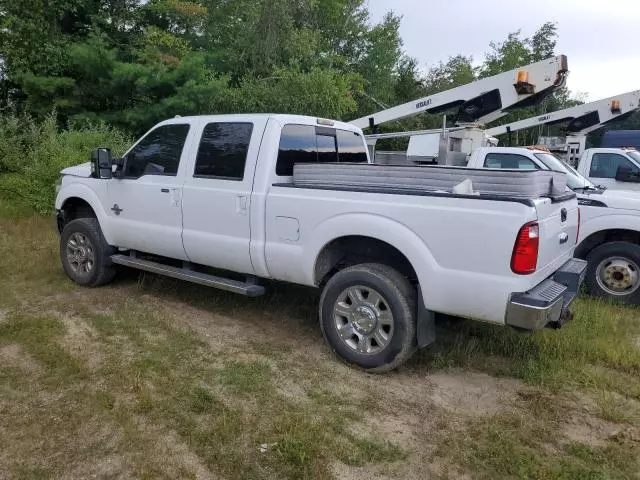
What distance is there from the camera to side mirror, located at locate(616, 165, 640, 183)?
26.2 feet

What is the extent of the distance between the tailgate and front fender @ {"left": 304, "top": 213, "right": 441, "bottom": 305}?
76cm

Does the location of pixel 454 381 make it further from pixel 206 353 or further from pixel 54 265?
pixel 54 265

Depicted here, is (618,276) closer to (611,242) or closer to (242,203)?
(611,242)

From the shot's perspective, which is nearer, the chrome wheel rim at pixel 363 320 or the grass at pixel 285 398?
the grass at pixel 285 398

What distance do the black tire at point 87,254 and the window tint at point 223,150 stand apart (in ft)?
5.49

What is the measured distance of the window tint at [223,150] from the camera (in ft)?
15.9

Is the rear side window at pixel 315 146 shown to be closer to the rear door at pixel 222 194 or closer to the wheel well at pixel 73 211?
the rear door at pixel 222 194

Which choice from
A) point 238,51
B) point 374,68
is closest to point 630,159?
point 238,51

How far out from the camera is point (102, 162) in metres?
5.63

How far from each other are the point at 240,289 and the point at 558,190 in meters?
2.82

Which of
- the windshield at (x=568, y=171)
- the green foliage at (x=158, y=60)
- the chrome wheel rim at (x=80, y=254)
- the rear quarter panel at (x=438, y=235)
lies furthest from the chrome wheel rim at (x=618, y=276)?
the green foliage at (x=158, y=60)

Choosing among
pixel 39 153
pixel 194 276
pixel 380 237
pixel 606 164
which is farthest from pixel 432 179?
pixel 39 153

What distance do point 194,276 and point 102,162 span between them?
169cm

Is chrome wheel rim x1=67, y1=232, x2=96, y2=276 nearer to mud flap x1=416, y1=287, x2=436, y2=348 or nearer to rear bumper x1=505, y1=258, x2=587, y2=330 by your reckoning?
mud flap x1=416, y1=287, x2=436, y2=348
